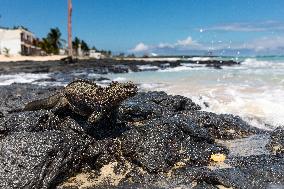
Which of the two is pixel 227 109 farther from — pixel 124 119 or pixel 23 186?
pixel 23 186

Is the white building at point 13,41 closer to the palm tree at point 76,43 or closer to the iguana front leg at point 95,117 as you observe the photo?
the palm tree at point 76,43

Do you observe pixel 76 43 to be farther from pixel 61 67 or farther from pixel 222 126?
pixel 222 126

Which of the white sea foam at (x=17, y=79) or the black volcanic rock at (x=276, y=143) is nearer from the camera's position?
the black volcanic rock at (x=276, y=143)

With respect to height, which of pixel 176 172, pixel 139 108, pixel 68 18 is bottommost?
pixel 176 172

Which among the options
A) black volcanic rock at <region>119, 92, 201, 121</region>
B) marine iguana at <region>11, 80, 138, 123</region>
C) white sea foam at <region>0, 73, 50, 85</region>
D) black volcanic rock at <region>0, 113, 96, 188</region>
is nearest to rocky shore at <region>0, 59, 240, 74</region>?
white sea foam at <region>0, 73, 50, 85</region>

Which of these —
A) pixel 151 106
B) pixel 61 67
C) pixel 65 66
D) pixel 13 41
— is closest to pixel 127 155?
pixel 151 106

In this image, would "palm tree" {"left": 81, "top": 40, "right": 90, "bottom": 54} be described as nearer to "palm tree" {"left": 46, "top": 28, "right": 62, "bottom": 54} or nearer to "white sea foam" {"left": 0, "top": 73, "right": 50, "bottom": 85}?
"palm tree" {"left": 46, "top": 28, "right": 62, "bottom": 54}

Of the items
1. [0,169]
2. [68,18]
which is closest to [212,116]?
[0,169]

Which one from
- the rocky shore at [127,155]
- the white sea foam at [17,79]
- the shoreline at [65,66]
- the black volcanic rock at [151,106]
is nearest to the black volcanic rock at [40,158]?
the rocky shore at [127,155]
